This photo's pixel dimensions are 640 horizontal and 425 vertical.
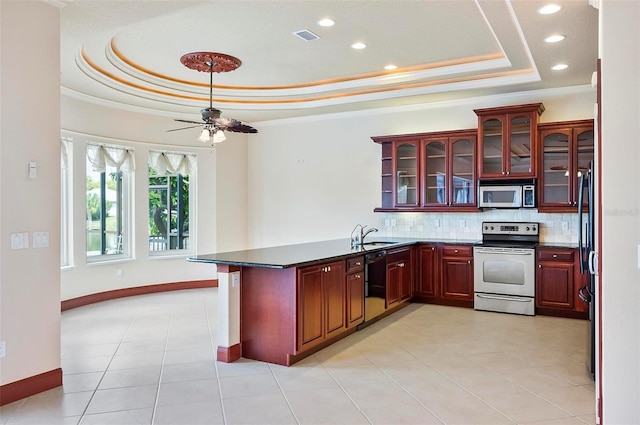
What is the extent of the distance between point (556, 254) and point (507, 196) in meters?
0.90

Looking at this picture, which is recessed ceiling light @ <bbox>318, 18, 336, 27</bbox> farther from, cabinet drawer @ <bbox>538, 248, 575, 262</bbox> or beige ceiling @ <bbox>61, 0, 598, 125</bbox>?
cabinet drawer @ <bbox>538, 248, 575, 262</bbox>

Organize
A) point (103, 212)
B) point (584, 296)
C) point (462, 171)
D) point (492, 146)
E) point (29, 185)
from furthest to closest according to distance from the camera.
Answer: point (103, 212), point (462, 171), point (492, 146), point (584, 296), point (29, 185)

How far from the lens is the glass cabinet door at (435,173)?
6359 millimetres

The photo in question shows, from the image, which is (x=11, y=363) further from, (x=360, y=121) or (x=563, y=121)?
(x=563, y=121)

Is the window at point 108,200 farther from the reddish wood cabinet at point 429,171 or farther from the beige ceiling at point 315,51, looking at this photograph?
the reddish wood cabinet at point 429,171

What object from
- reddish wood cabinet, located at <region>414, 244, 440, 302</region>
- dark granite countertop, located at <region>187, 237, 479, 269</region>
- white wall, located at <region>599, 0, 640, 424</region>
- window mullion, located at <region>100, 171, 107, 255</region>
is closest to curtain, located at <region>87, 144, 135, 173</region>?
window mullion, located at <region>100, 171, 107, 255</region>

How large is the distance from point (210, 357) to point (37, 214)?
181cm

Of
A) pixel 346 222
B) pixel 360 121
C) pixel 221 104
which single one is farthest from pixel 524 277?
pixel 221 104

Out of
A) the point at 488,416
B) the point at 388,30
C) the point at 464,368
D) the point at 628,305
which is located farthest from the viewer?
the point at 388,30

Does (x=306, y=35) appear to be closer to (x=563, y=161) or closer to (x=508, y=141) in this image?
(x=508, y=141)

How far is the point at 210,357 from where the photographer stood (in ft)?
13.6

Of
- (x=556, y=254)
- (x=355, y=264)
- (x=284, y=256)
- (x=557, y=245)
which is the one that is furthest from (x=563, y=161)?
(x=284, y=256)

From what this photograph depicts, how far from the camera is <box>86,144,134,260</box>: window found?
6.62 m

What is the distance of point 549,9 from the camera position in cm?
356
